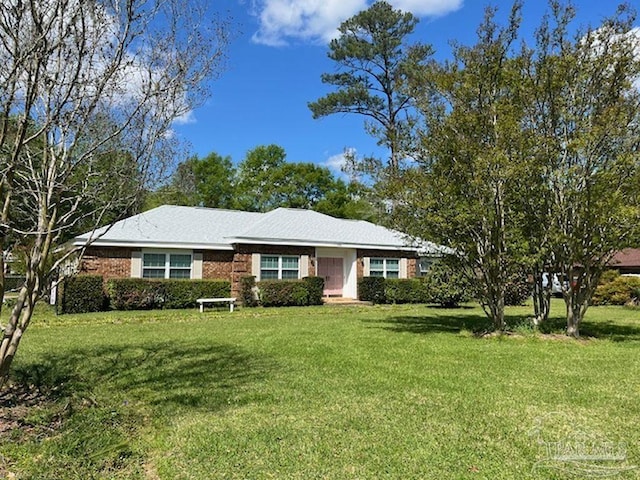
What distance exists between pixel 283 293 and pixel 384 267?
648cm

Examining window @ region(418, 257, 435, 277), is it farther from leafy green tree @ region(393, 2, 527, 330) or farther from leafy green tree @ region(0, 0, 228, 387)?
leafy green tree @ region(0, 0, 228, 387)

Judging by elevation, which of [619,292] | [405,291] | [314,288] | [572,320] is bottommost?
[572,320]

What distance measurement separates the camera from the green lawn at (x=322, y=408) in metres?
3.94

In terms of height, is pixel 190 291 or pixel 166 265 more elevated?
pixel 166 265

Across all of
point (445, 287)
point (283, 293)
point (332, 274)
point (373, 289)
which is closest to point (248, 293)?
point (283, 293)

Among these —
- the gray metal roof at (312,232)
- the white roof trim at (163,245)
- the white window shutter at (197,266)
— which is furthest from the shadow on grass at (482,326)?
the white window shutter at (197,266)

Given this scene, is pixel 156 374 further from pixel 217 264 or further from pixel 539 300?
pixel 217 264

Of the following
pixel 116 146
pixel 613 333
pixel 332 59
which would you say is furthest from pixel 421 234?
pixel 332 59

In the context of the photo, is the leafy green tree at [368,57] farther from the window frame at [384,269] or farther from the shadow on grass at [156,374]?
the shadow on grass at [156,374]

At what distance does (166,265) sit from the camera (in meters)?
19.5

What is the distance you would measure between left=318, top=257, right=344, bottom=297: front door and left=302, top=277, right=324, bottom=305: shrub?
8.84 feet

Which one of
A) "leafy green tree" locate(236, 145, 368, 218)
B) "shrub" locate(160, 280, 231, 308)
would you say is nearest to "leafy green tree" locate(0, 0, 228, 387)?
"shrub" locate(160, 280, 231, 308)

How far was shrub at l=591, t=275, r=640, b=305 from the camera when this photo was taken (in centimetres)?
2328

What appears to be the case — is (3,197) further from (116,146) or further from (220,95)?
(220,95)
